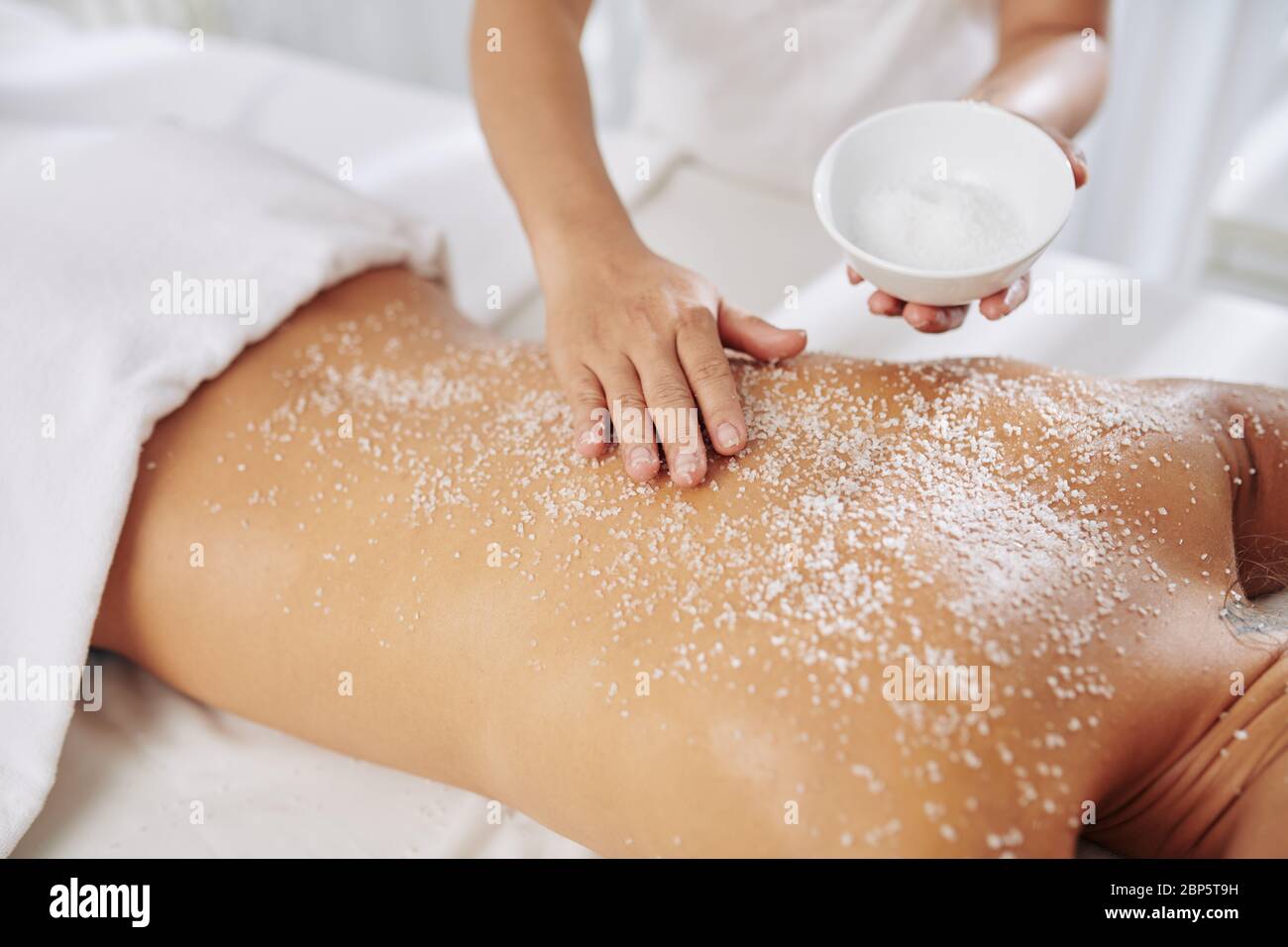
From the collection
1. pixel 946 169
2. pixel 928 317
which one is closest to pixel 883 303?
pixel 928 317

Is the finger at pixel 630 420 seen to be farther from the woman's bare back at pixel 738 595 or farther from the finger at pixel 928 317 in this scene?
the finger at pixel 928 317

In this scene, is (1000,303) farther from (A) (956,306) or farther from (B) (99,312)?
(B) (99,312)

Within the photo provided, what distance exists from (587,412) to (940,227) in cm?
36

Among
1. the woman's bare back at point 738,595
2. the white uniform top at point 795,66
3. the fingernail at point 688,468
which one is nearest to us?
the woman's bare back at point 738,595

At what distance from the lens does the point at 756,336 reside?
3.29ft

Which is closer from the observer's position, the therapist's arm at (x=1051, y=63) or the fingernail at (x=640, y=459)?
the fingernail at (x=640, y=459)

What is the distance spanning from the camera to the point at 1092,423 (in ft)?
2.92

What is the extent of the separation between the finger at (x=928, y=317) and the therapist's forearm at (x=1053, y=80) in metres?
0.34

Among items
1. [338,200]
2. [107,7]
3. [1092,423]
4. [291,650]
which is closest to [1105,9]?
[1092,423]

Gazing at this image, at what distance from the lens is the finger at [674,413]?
2.85ft

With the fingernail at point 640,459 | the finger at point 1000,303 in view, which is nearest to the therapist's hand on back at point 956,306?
the finger at point 1000,303

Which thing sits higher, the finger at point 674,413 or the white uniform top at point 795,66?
the white uniform top at point 795,66
